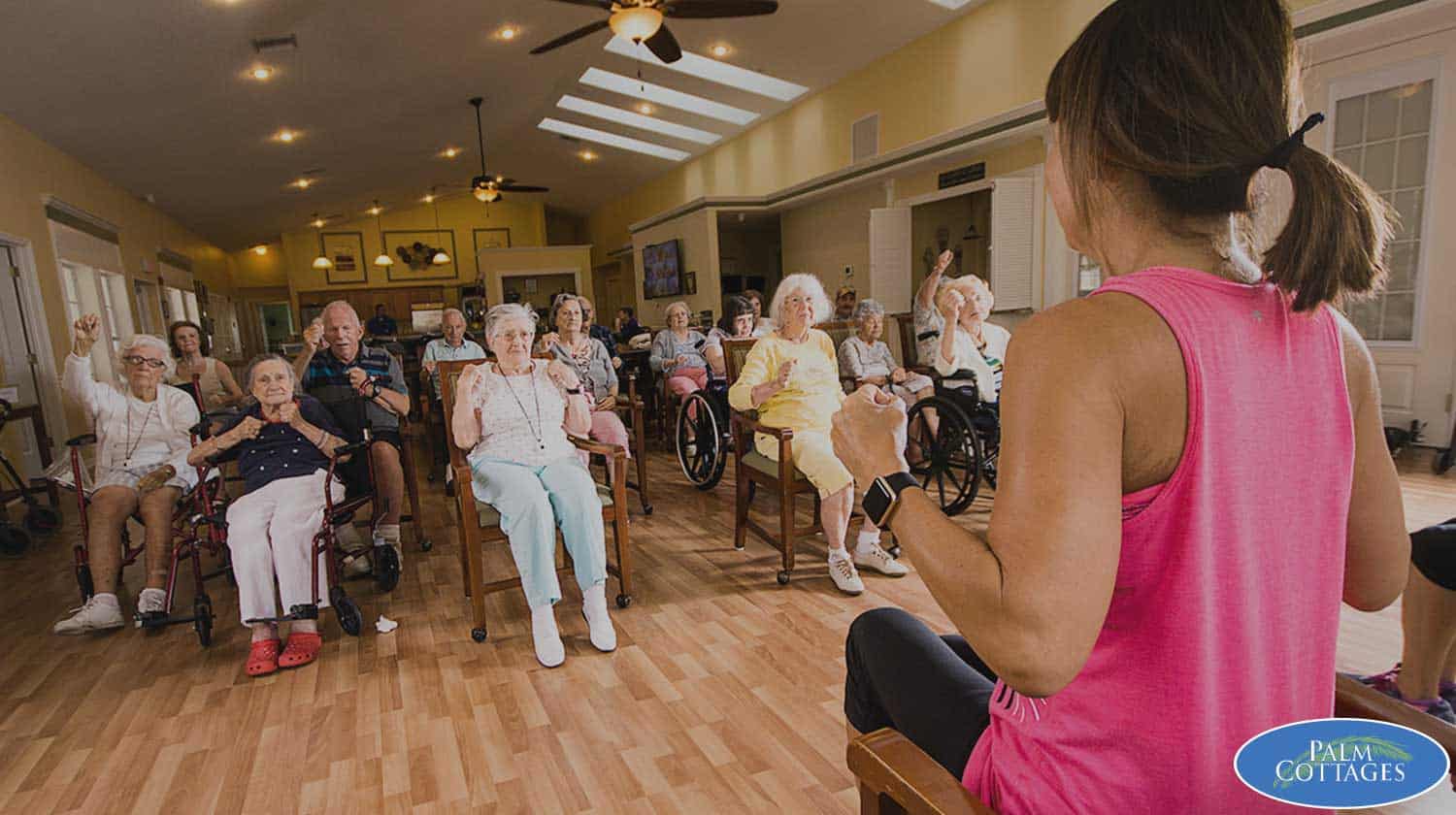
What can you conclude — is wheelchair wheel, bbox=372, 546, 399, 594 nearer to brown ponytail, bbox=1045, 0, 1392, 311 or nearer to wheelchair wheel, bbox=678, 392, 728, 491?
wheelchair wheel, bbox=678, 392, 728, 491

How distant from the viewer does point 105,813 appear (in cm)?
178

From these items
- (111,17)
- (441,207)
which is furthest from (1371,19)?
(441,207)

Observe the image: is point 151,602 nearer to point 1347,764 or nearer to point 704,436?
point 704,436

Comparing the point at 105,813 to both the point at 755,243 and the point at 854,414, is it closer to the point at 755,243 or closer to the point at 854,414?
the point at 854,414

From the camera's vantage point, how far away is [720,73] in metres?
8.88

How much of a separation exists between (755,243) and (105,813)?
40.4ft

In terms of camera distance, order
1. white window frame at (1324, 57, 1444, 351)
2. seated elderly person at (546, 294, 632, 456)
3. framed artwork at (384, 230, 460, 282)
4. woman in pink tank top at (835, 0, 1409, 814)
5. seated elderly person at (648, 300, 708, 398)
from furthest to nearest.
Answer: framed artwork at (384, 230, 460, 282) → seated elderly person at (648, 300, 708, 398) → white window frame at (1324, 57, 1444, 351) → seated elderly person at (546, 294, 632, 456) → woman in pink tank top at (835, 0, 1409, 814)

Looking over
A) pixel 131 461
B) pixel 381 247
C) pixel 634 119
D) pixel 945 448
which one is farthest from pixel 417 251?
pixel 945 448

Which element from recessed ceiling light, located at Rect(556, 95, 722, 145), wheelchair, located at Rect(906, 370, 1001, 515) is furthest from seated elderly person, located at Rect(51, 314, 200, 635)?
recessed ceiling light, located at Rect(556, 95, 722, 145)

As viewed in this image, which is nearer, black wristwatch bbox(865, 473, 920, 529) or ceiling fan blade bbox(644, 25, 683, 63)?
black wristwatch bbox(865, 473, 920, 529)

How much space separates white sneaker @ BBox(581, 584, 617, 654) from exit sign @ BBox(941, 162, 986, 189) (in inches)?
228

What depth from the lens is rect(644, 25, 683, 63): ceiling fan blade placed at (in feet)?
17.0

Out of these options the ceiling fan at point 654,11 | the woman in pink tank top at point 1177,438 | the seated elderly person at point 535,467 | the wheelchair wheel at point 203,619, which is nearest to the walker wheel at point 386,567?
the wheelchair wheel at point 203,619

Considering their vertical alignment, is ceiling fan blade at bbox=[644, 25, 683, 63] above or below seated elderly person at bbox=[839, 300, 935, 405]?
above
